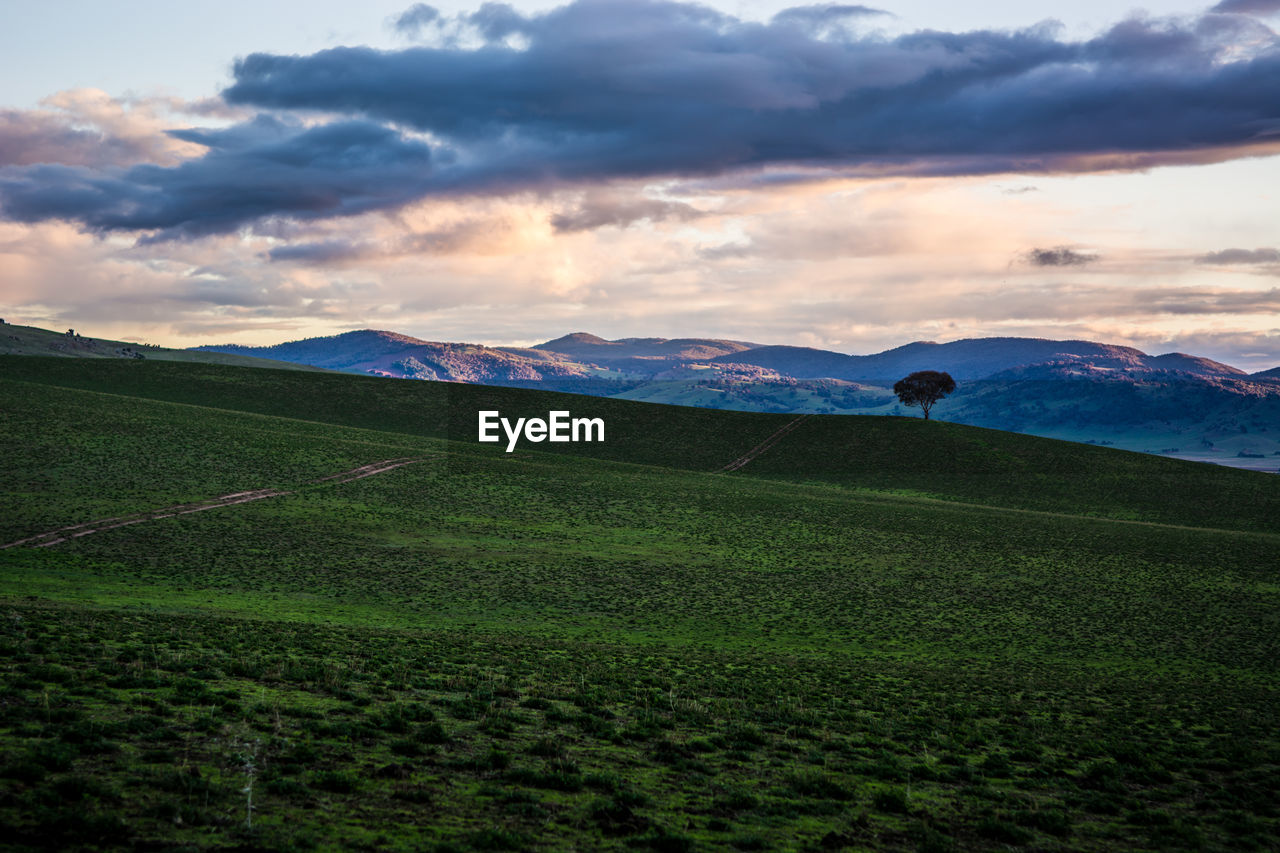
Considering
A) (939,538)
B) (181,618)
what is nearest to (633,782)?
(181,618)

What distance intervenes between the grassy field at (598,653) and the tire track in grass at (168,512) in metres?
1.25

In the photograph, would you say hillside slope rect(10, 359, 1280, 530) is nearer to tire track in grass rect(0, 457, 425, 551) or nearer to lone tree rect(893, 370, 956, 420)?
lone tree rect(893, 370, 956, 420)

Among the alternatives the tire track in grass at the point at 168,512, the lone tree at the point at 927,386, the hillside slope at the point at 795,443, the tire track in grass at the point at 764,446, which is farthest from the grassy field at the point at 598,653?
the lone tree at the point at 927,386

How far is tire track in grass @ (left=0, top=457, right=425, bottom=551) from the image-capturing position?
4356 cm

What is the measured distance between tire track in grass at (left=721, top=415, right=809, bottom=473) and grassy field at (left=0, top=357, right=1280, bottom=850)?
14.2m

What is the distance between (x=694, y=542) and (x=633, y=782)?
43899mm

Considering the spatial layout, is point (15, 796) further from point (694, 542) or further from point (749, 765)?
point (694, 542)

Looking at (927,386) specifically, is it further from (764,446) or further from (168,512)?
(168,512)

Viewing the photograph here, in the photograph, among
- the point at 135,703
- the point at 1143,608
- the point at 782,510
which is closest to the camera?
the point at 135,703

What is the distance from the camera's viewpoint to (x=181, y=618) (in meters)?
28.2

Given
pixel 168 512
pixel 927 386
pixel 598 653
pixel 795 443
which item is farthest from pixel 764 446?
pixel 598 653

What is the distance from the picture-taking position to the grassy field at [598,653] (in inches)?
508

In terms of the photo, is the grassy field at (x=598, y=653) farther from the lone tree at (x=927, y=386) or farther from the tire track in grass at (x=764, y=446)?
the lone tree at (x=927, y=386)

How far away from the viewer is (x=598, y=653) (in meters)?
29.7
